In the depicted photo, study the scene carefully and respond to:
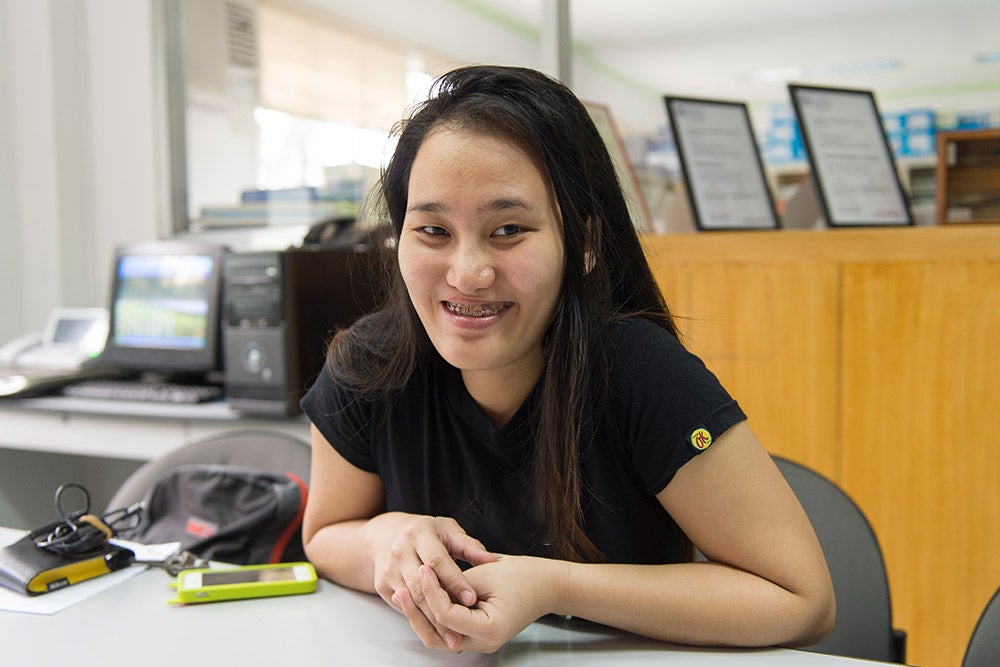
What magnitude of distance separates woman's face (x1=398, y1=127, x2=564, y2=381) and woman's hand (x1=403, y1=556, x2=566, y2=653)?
0.25m

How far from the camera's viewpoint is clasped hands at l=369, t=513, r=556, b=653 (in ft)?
2.58

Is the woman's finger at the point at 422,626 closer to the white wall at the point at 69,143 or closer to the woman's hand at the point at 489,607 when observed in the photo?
the woman's hand at the point at 489,607

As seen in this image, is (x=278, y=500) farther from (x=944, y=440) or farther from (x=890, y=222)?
(x=890, y=222)

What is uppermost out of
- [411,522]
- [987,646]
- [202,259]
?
[202,259]

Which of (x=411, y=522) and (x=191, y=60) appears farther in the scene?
(x=191, y=60)

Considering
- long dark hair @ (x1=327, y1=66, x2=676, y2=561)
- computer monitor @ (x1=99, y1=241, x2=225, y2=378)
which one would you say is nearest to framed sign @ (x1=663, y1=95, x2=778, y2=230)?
long dark hair @ (x1=327, y1=66, x2=676, y2=561)

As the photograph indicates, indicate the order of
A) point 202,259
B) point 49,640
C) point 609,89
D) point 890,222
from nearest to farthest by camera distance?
point 49,640, point 890,222, point 202,259, point 609,89

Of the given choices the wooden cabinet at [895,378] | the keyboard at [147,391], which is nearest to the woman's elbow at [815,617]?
the wooden cabinet at [895,378]

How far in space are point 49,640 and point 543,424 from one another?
1.87 ft

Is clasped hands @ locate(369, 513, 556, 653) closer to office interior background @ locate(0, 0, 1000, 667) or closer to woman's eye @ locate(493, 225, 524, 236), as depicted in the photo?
woman's eye @ locate(493, 225, 524, 236)

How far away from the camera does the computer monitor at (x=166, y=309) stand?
103 inches

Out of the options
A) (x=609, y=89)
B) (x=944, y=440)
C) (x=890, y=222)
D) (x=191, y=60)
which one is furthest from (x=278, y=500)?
(x=191, y=60)

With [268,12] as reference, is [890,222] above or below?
below

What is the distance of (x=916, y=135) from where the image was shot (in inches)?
110
